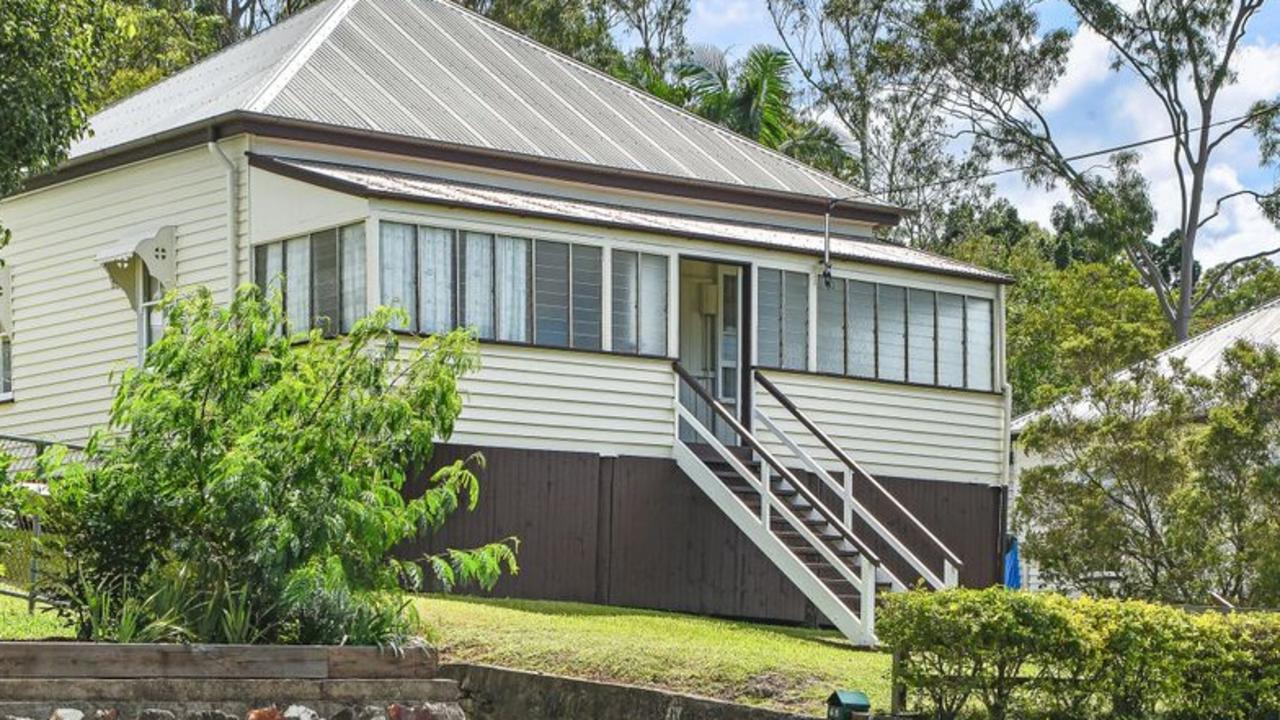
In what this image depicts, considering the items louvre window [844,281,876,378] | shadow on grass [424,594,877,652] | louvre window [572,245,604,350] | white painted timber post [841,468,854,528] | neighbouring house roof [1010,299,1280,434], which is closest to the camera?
shadow on grass [424,594,877,652]

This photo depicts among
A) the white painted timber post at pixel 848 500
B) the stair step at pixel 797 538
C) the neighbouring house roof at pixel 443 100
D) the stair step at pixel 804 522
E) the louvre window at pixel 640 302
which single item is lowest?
the stair step at pixel 797 538

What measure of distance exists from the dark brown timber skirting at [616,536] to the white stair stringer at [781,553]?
13.2 inches

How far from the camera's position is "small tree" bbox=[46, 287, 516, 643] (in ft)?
43.5

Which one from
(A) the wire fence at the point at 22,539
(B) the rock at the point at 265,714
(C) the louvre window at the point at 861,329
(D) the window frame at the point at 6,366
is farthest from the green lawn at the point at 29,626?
(C) the louvre window at the point at 861,329

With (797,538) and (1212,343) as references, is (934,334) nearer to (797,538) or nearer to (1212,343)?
(797,538)

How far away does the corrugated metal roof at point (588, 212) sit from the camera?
2261cm

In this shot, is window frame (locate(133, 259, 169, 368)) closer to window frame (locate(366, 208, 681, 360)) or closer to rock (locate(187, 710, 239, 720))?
window frame (locate(366, 208, 681, 360))

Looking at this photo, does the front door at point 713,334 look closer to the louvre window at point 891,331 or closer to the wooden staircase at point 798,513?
the wooden staircase at point 798,513

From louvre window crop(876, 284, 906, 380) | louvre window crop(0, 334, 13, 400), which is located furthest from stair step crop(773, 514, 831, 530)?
louvre window crop(0, 334, 13, 400)

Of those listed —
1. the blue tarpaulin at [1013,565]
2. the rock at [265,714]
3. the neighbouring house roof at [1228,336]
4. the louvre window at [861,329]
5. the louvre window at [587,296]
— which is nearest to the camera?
the rock at [265,714]

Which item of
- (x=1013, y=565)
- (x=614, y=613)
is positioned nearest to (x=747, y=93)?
(x=1013, y=565)

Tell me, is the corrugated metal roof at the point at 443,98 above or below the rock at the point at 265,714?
above

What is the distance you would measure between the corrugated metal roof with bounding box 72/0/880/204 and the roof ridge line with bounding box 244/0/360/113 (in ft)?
0.06

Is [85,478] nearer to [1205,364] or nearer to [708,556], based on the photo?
[708,556]
